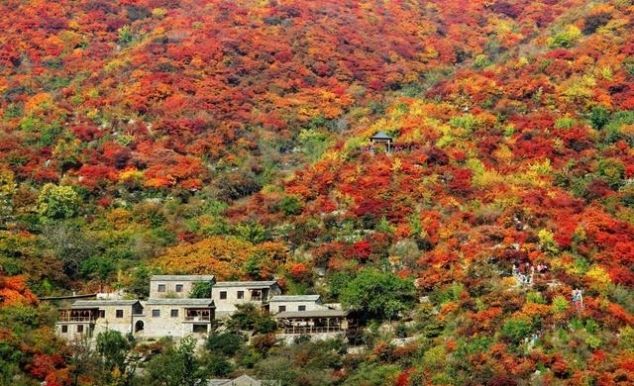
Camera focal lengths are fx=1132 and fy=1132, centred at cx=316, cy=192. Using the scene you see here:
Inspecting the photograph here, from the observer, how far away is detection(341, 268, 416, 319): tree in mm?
64875

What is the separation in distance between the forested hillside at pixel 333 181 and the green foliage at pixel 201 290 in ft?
7.43

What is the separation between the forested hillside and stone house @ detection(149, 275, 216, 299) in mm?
1399

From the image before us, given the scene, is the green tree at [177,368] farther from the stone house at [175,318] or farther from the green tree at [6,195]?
the green tree at [6,195]

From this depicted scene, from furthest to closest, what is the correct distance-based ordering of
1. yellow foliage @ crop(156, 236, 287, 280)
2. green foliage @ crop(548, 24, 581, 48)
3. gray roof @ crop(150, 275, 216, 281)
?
green foliage @ crop(548, 24, 581, 48) < yellow foliage @ crop(156, 236, 287, 280) < gray roof @ crop(150, 275, 216, 281)

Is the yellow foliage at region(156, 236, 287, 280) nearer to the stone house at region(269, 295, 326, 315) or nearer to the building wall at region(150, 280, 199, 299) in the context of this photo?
the building wall at region(150, 280, 199, 299)

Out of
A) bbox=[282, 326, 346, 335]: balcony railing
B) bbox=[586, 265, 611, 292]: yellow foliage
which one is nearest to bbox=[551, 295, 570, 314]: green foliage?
bbox=[586, 265, 611, 292]: yellow foliage

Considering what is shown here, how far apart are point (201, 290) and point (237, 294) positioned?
2224 millimetres

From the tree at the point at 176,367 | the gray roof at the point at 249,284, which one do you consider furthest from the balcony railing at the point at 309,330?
the tree at the point at 176,367

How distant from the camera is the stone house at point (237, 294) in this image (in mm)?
68125

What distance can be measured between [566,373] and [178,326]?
22880 mm

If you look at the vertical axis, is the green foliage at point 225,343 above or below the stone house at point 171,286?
below

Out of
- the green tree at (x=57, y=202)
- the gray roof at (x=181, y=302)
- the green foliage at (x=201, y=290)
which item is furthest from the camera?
the green tree at (x=57, y=202)

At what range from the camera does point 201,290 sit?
68.6 m

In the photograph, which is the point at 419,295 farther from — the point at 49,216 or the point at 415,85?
the point at 415,85
